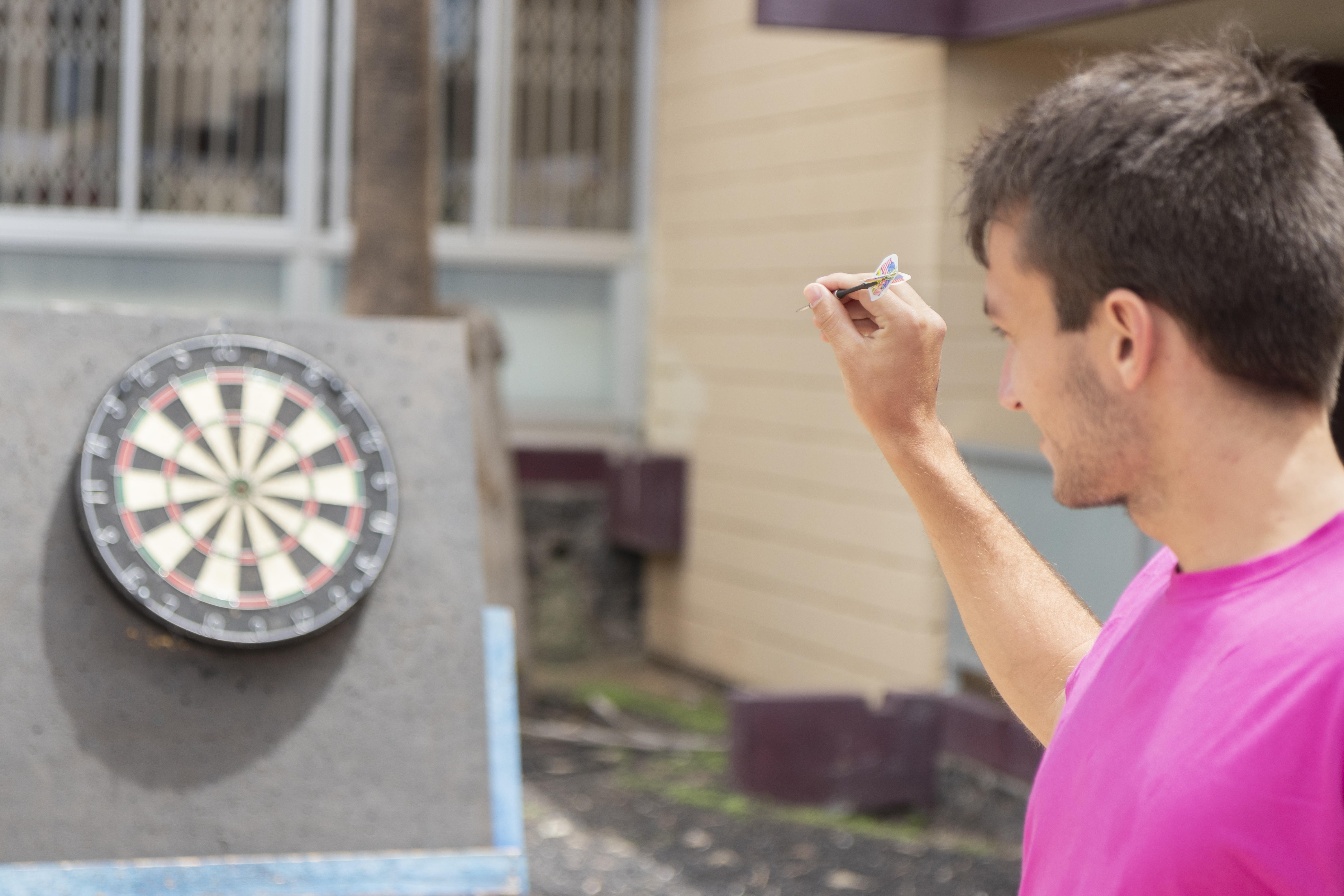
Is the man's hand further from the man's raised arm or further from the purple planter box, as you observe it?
the purple planter box

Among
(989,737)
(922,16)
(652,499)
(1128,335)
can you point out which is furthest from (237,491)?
(652,499)

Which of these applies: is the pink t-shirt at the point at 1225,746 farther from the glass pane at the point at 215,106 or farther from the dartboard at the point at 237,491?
the glass pane at the point at 215,106

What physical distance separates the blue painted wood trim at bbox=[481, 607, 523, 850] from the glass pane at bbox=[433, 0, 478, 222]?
482 centimetres

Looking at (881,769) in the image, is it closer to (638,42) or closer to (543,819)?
(543,819)

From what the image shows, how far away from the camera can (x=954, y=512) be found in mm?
1528

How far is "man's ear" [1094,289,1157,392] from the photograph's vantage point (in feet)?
3.50

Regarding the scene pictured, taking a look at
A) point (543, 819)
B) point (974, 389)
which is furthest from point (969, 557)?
point (974, 389)

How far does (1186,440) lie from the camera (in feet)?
3.53

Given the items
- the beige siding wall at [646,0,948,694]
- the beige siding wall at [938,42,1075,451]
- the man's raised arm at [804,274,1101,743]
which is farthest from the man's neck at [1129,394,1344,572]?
the beige siding wall at [646,0,948,694]

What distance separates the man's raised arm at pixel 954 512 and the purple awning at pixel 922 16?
12.6 feet

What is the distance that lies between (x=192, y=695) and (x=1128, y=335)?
2.33 meters

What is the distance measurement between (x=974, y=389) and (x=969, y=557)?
4241mm

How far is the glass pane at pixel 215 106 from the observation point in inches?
281

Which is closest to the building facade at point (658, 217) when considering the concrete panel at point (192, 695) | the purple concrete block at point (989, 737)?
the purple concrete block at point (989, 737)
